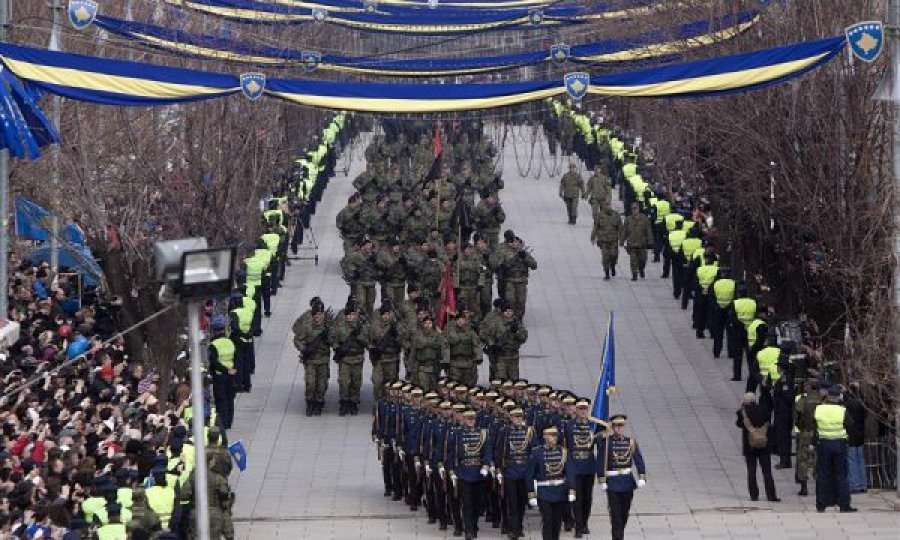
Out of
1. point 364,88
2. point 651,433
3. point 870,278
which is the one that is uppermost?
point 364,88

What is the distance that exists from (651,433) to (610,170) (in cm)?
2841

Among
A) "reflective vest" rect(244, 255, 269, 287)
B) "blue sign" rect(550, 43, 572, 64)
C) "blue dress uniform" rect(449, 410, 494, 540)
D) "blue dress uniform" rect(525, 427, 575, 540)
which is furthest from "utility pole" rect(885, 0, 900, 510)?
"reflective vest" rect(244, 255, 269, 287)

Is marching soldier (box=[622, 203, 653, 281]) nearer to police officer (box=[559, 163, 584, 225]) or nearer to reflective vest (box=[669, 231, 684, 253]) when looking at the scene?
reflective vest (box=[669, 231, 684, 253])

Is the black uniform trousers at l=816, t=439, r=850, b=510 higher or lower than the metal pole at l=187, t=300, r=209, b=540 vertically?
lower

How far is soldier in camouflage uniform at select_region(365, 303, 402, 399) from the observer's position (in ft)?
109

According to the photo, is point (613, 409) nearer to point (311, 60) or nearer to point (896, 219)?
point (311, 60)

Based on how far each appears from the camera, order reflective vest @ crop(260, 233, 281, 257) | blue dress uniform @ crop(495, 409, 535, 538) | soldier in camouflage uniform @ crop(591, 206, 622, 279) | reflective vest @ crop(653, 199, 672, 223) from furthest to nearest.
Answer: reflective vest @ crop(653, 199, 672, 223) < soldier in camouflage uniform @ crop(591, 206, 622, 279) < reflective vest @ crop(260, 233, 281, 257) < blue dress uniform @ crop(495, 409, 535, 538)

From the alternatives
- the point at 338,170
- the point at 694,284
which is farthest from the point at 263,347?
the point at 338,170

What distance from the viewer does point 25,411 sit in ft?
89.8

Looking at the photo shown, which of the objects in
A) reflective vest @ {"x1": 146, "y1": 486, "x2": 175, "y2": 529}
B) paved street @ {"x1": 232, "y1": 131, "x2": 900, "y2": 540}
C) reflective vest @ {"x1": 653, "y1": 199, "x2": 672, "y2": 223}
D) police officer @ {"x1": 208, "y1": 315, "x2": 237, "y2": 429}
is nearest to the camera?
reflective vest @ {"x1": 146, "y1": 486, "x2": 175, "y2": 529}

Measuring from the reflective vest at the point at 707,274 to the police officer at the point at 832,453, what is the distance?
34.4 feet

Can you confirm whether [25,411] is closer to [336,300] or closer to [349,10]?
[336,300]

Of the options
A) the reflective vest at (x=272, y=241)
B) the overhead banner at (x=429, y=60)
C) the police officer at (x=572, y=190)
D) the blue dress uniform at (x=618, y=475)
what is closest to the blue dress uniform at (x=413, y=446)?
the blue dress uniform at (x=618, y=475)

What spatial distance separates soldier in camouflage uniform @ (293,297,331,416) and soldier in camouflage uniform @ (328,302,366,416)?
0.43 feet
